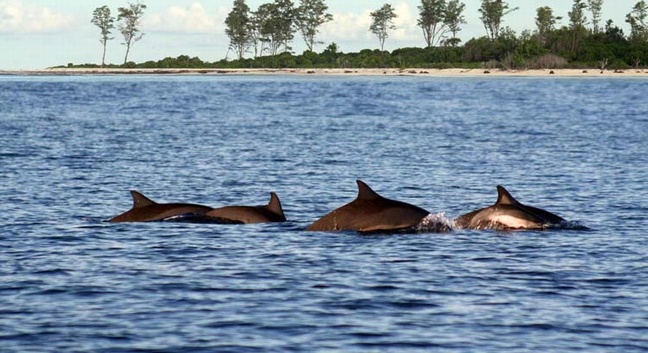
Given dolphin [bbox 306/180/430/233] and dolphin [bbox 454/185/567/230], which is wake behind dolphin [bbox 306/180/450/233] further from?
dolphin [bbox 454/185/567/230]

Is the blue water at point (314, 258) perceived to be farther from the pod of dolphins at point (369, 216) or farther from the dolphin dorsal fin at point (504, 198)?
the dolphin dorsal fin at point (504, 198)

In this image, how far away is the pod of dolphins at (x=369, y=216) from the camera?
Answer: 22266 millimetres

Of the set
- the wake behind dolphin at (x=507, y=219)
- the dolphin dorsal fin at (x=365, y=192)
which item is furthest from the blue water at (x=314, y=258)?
the dolphin dorsal fin at (x=365, y=192)

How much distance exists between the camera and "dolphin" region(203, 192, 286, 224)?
929 inches

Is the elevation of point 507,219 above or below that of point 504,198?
below

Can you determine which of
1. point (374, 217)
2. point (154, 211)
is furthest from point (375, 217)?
point (154, 211)

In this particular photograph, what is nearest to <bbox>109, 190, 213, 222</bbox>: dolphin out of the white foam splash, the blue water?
the blue water

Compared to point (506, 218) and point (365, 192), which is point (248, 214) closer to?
point (365, 192)

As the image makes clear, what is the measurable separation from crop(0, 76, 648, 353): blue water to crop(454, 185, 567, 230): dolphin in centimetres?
48

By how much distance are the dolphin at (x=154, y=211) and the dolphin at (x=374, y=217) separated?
107 inches

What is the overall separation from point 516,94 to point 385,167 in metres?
80.6

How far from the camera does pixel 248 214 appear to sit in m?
23.7

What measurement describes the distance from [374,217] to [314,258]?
3.06m

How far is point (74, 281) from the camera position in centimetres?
1747
